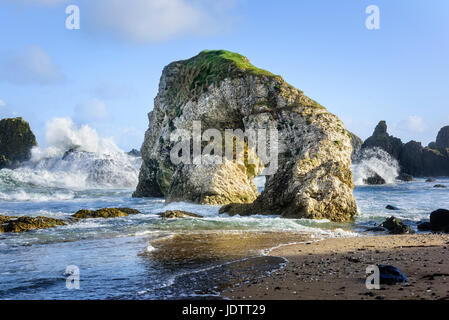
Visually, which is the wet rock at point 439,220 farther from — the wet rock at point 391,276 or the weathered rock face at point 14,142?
the weathered rock face at point 14,142

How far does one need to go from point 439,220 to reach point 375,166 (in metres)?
60.1

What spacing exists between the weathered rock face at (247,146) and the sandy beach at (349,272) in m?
8.09

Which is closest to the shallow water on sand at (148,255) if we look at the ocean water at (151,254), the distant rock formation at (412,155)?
the ocean water at (151,254)

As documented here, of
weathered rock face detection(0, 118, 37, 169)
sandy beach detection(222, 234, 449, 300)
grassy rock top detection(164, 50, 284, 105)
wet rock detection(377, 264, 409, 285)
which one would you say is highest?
grassy rock top detection(164, 50, 284, 105)

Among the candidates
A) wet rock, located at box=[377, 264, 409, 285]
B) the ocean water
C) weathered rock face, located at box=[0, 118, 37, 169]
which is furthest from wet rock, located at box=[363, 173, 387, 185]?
wet rock, located at box=[377, 264, 409, 285]

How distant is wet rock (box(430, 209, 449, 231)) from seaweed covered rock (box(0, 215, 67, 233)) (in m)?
15.6

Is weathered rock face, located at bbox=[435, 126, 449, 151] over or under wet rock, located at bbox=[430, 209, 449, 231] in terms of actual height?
over

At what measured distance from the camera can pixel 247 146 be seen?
92.0 feet

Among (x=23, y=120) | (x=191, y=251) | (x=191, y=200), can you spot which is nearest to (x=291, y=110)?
(x=191, y=200)

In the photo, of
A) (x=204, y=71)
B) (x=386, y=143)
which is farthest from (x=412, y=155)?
(x=204, y=71)

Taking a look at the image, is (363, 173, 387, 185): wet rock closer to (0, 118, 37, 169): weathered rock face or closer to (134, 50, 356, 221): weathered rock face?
(134, 50, 356, 221): weathered rock face

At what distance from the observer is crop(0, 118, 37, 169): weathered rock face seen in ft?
211

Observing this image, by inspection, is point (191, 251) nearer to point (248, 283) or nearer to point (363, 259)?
point (248, 283)

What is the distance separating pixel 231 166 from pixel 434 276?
20265mm
